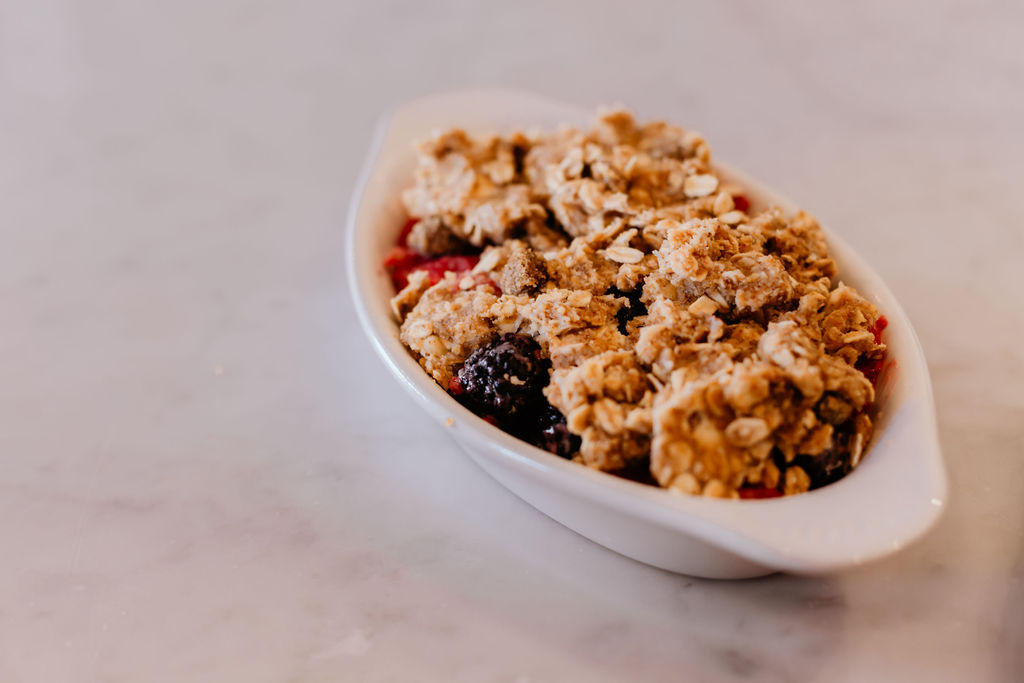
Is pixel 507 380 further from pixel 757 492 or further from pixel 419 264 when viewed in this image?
pixel 419 264

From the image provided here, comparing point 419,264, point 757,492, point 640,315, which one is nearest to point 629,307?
point 640,315

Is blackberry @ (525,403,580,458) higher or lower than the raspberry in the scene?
lower

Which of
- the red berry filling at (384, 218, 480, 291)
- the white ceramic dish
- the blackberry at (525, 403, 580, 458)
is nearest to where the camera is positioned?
the white ceramic dish

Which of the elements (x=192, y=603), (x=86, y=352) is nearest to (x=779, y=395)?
(x=192, y=603)

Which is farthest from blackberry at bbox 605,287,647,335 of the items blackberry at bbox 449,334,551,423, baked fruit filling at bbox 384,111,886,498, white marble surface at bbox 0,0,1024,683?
white marble surface at bbox 0,0,1024,683

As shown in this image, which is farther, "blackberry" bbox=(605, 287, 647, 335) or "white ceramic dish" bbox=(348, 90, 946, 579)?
"blackberry" bbox=(605, 287, 647, 335)

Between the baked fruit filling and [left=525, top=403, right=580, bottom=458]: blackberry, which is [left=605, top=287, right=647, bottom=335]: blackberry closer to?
the baked fruit filling

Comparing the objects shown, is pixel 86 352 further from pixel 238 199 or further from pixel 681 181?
pixel 681 181

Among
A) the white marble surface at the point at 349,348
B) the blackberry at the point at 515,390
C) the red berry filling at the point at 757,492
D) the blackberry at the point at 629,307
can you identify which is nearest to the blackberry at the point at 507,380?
the blackberry at the point at 515,390
